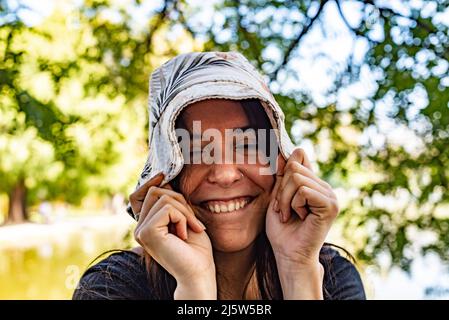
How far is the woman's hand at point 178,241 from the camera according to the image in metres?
1.00

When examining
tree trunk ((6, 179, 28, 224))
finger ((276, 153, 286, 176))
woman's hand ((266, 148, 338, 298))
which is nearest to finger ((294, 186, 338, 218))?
woman's hand ((266, 148, 338, 298))

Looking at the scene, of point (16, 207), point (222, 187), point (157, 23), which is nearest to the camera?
point (222, 187)

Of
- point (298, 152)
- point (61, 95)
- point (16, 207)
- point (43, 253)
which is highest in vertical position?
point (16, 207)

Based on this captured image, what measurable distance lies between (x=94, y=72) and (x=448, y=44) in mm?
1476

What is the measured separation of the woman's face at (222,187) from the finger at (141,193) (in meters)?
0.06

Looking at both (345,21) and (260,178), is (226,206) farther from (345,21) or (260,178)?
(345,21)

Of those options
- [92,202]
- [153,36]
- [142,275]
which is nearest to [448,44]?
[153,36]

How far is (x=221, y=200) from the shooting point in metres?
1.11

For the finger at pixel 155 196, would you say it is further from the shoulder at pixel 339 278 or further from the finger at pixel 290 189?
the shoulder at pixel 339 278

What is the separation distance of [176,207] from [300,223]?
0.82 ft

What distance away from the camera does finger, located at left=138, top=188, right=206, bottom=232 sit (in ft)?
3.31

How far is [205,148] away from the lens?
1.10m

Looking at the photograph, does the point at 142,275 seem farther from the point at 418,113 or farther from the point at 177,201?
the point at 418,113

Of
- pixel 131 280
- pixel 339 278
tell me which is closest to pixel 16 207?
pixel 131 280
